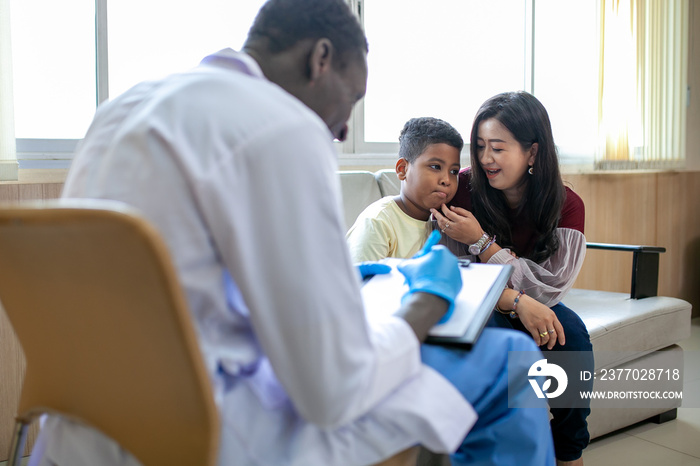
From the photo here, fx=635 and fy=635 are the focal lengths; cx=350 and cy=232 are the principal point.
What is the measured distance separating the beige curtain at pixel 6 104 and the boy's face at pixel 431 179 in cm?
110

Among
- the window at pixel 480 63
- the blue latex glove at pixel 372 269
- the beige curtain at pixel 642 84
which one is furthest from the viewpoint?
the beige curtain at pixel 642 84

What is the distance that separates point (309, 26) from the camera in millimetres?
849

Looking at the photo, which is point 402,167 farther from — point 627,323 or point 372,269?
point 627,323

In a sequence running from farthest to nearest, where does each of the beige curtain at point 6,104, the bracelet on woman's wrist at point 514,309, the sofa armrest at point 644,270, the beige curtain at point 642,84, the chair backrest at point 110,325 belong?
the beige curtain at point 642,84 → the sofa armrest at point 644,270 → the beige curtain at point 6,104 → the bracelet on woman's wrist at point 514,309 → the chair backrest at point 110,325

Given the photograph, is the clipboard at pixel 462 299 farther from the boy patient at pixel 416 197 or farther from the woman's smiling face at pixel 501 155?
the woman's smiling face at pixel 501 155

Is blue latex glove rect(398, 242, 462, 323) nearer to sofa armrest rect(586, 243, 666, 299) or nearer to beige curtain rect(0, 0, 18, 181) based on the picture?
beige curtain rect(0, 0, 18, 181)

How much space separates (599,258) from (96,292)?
335 centimetres

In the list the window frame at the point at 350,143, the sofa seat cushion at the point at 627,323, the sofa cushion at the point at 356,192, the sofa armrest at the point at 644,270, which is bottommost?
the sofa seat cushion at the point at 627,323

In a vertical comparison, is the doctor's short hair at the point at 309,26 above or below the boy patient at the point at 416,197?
above

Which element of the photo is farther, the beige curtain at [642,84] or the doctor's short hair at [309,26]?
the beige curtain at [642,84]

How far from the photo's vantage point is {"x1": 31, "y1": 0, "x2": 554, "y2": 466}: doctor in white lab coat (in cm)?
63

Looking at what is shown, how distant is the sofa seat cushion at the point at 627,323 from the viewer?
198cm

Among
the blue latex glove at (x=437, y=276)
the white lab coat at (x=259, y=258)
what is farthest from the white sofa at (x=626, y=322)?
the white lab coat at (x=259, y=258)

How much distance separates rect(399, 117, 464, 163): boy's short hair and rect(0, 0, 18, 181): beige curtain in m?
1.10
